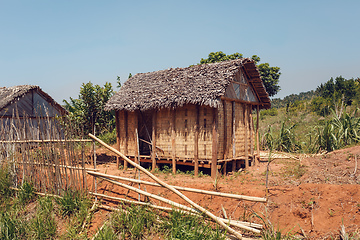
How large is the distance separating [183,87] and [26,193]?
5223 millimetres

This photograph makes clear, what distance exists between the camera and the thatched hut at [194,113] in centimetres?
854

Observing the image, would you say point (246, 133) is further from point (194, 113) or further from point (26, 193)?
point (26, 193)

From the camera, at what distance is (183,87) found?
29.7 feet

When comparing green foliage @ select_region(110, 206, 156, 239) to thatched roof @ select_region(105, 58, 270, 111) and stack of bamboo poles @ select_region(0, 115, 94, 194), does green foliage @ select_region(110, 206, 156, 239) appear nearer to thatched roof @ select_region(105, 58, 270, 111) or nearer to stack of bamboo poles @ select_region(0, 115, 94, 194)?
stack of bamboo poles @ select_region(0, 115, 94, 194)

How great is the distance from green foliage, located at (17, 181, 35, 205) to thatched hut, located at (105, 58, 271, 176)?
3243mm

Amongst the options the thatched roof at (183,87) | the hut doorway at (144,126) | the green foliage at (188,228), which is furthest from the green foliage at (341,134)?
the green foliage at (188,228)

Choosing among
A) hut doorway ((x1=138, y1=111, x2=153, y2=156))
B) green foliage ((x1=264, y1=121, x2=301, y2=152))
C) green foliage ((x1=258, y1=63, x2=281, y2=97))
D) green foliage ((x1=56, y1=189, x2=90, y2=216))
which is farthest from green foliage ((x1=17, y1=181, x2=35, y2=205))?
green foliage ((x1=258, y1=63, x2=281, y2=97))

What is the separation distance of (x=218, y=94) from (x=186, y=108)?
4.46 feet

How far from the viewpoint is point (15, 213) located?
557 cm

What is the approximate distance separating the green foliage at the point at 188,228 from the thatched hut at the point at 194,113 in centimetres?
413

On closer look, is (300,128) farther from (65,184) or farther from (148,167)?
(65,184)

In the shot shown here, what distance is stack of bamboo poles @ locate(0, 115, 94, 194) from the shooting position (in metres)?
5.45

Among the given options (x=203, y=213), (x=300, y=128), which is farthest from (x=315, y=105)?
(x=203, y=213)

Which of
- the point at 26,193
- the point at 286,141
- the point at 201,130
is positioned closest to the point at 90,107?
the point at 201,130
